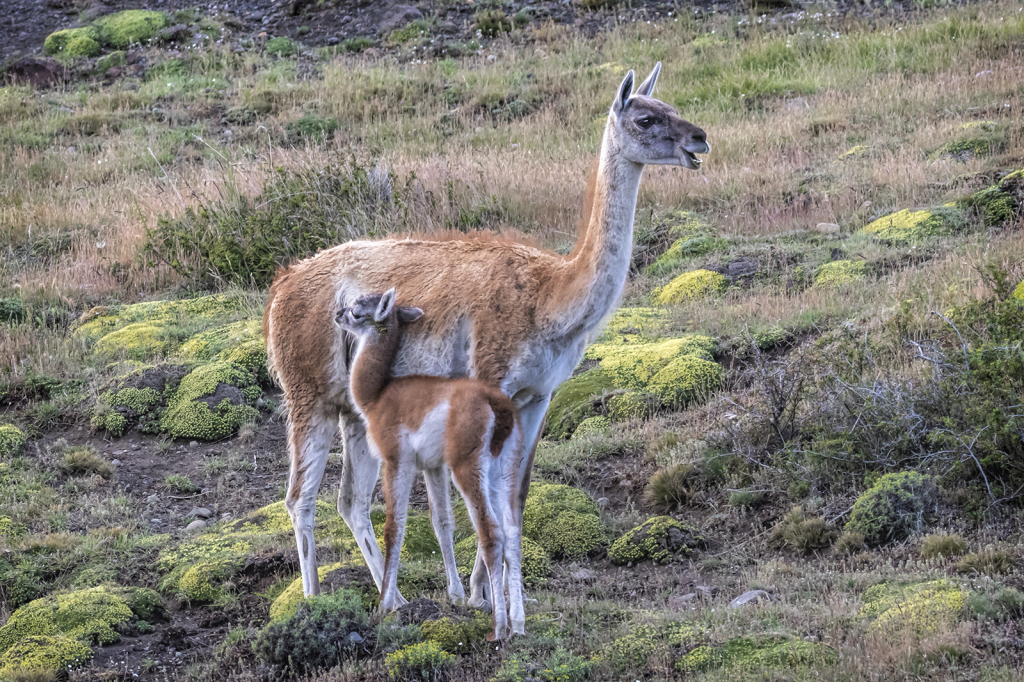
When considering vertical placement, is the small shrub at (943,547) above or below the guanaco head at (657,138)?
below

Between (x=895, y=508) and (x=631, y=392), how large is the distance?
3066mm

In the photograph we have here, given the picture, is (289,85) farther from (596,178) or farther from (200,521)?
(596,178)

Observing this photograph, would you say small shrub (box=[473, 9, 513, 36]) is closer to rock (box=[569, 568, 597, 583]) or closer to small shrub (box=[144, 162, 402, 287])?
small shrub (box=[144, 162, 402, 287])

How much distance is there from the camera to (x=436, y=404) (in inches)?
217

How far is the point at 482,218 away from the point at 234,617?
7327 mm

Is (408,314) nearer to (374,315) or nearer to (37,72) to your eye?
(374,315)

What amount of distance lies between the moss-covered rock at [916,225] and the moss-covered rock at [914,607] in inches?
239

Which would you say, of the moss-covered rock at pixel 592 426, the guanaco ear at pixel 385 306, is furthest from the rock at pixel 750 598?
the moss-covered rock at pixel 592 426

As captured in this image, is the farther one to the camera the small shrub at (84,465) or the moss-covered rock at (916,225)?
the moss-covered rock at (916,225)

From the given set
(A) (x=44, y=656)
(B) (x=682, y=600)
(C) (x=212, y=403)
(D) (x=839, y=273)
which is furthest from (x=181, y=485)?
(D) (x=839, y=273)

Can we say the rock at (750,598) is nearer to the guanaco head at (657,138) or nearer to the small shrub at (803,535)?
the small shrub at (803,535)

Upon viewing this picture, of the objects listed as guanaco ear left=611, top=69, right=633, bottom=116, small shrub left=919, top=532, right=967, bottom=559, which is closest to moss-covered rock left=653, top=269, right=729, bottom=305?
guanaco ear left=611, top=69, right=633, bottom=116

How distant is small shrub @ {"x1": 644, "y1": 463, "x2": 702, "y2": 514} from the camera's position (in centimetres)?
754

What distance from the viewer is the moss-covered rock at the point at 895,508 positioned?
244 inches
